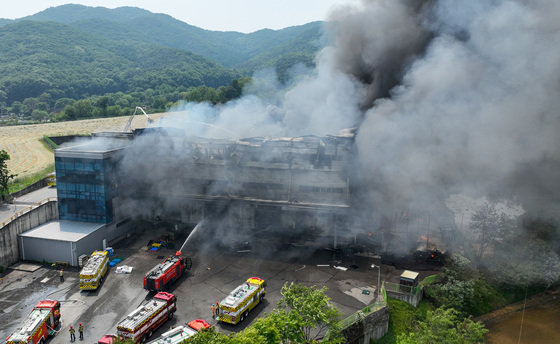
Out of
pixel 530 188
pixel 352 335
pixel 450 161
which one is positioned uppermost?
pixel 450 161

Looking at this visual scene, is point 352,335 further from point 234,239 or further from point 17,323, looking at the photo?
point 17,323

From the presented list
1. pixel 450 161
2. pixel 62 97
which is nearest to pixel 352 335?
pixel 450 161

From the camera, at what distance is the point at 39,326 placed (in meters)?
16.6

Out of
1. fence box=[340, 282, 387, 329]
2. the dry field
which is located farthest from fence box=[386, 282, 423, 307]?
the dry field

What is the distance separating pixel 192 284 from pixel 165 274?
1.82 meters

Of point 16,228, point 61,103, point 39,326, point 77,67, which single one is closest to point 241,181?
point 16,228

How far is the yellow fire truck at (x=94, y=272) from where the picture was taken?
2105 cm

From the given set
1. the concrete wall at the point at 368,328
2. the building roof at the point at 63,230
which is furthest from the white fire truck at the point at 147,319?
the building roof at the point at 63,230

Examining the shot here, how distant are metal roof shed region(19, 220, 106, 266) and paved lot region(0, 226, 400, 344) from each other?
1010 millimetres

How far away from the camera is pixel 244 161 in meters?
28.5

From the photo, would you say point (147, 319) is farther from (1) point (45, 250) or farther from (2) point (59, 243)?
(1) point (45, 250)

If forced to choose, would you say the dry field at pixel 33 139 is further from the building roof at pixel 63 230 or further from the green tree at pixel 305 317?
the green tree at pixel 305 317

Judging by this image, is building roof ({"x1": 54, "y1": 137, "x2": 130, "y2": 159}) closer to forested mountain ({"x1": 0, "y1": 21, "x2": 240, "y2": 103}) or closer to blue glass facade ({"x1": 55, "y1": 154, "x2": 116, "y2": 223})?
blue glass facade ({"x1": 55, "y1": 154, "x2": 116, "y2": 223})

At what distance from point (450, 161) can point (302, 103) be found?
15.6 meters
